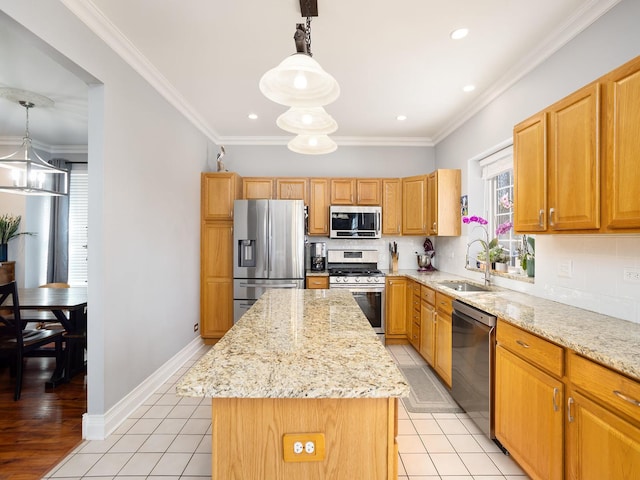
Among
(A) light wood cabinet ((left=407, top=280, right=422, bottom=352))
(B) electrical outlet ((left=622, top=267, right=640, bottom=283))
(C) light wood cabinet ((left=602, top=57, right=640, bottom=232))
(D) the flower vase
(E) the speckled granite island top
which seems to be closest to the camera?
(E) the speckled granite island top

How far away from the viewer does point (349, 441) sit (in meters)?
1.01

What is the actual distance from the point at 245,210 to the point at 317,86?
259cm

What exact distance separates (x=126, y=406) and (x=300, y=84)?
259cm

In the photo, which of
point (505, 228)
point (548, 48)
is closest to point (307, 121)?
point (548, 48)

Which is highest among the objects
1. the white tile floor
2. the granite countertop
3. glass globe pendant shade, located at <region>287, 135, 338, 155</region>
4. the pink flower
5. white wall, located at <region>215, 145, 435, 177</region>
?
white wall, located at <region>215, 145, 435, 177</region>

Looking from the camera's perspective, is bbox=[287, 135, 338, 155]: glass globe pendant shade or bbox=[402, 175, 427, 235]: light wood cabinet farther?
bbox=[402, 175, 427, 235]: light wood cabinet

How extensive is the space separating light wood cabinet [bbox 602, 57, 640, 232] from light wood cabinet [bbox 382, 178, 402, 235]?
9.23 feet

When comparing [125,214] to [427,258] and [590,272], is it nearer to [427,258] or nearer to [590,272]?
[590,272]

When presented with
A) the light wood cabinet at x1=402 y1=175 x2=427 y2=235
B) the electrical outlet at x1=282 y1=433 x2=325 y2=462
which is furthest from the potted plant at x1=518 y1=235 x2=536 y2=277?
the electrical outlet at x1=282 y1=433 x2=325 y2=462

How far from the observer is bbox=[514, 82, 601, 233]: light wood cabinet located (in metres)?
1.53

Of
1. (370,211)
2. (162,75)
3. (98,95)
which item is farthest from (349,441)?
(370,211)

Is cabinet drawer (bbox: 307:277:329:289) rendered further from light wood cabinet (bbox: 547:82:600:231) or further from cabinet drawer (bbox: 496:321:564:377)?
light wood cabinet (bbox: 547:82:600:231)

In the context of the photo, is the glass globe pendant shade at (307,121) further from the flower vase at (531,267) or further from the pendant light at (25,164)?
the pendant light at (25,164)

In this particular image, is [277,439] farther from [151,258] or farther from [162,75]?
[162,75]
